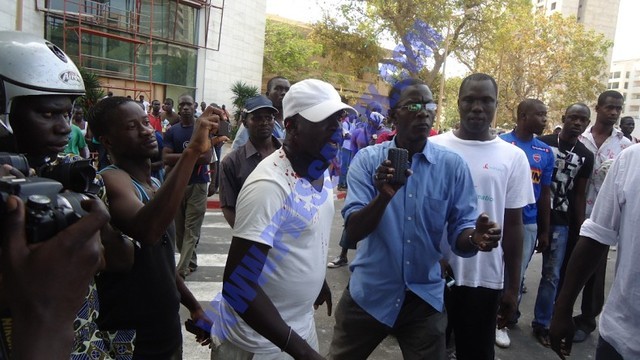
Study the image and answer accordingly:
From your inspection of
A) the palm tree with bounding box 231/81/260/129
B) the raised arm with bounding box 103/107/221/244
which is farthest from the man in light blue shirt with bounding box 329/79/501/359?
the palm tree with bounding box 231/81/260/129

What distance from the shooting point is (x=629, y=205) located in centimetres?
196

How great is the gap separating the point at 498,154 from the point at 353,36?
18.4m

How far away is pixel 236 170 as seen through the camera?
3.75m

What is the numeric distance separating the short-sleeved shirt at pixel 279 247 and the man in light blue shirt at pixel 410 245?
0.41m

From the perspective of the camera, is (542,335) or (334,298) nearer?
(542,335)

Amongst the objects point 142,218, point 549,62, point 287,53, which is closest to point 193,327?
point 142,218

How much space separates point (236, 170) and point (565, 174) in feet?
9.99

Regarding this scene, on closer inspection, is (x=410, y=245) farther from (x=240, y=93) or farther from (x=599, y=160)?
(x=240, y=93)

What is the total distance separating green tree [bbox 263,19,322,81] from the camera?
38.3m

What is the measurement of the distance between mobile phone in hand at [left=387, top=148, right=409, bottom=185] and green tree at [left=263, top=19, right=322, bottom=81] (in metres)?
35.8

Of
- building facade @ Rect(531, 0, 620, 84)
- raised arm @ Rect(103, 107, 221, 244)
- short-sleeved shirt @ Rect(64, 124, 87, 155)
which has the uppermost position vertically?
building facade @ Rect(531, 0, 620, 84)

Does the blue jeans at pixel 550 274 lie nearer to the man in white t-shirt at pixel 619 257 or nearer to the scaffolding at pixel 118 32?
the man in white t-shirt at pixel 619 257

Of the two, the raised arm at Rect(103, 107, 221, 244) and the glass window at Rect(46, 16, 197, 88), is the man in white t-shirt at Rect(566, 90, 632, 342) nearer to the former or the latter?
the raised arm at Rect(103, 107, 221, 244)

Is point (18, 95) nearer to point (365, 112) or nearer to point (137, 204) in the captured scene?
point (137, 204)
